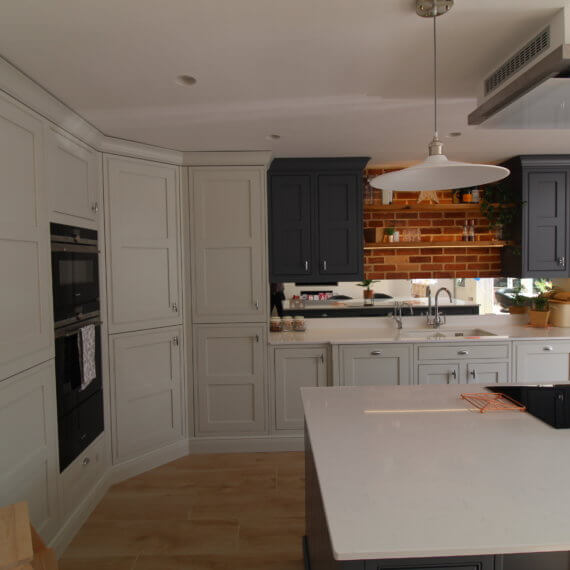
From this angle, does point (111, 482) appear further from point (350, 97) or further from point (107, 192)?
point (350, 97)

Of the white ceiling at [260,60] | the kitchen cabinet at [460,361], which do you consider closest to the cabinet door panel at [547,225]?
the kitchen cabinet at [460,361]

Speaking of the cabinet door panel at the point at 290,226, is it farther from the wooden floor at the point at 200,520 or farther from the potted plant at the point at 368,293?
the wooden floor at the point at 200,520

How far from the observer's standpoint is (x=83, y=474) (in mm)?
2613

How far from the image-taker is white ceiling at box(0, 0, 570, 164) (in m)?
1.55

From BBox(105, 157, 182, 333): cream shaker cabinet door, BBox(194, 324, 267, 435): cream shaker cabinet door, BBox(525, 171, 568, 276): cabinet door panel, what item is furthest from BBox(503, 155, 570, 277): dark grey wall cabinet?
BBox(105, 157, 182, 333): cream shaker cabinet door

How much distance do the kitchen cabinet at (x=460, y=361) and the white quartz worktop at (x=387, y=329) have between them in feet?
0.43

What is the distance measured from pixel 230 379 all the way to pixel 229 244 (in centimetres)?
106

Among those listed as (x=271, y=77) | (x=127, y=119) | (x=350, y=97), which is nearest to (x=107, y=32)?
(x=271, y=77)

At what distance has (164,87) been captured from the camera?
2172 millimetres

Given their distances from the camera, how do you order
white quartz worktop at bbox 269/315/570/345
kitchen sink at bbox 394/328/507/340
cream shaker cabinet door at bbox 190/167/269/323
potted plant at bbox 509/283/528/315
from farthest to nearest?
1. potted plant at bbox 509/283/528/315
2. kitchen sink at bbox 394/328/507/340
3. white quartz worktop at bbox 269/315/570/345
4. cream shaker cabinet door at bbox 190/167/269/323

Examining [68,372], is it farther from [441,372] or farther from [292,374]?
[441,372]

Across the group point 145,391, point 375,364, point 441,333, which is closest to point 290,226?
point 375,364

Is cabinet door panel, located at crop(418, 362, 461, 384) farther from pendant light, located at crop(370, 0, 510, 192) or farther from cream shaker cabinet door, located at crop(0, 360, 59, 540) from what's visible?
cream shaker cabinet door, located at crop(0, 360, 59, 540)

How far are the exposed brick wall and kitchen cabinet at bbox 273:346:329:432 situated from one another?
987 millimetres
